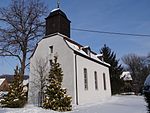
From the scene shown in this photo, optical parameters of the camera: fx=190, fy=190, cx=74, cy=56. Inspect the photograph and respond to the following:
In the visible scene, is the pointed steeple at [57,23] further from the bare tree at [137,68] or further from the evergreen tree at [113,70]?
the bare tree at [137,68]

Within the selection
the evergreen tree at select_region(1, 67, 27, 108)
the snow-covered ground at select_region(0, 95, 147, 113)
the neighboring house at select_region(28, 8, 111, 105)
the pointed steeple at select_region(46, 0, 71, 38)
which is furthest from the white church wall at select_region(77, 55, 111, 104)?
the evergreen tree at select_region(1, 67, 27, 108)

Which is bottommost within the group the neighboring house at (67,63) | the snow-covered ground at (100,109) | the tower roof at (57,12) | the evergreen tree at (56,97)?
the snow-covered ground at (100,109)

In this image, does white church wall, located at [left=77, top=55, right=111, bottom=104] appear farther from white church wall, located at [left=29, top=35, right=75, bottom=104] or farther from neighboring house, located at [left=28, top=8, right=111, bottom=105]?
white church wall, located at [left=29, top=35, right=75, bottom=104]

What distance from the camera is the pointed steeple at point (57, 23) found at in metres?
23.8

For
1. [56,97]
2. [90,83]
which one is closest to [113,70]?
[90,83]

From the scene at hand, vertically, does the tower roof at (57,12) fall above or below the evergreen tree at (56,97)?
above

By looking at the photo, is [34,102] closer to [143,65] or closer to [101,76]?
[101,76]

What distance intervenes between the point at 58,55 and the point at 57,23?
14.2 ft

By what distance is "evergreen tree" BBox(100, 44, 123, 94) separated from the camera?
37.1 m

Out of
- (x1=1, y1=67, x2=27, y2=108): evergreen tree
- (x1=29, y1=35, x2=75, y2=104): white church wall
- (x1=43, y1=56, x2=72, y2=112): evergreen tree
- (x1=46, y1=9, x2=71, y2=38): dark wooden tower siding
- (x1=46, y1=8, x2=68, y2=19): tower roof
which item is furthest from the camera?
(x1=46, y1=8, x2=68, y2=19): tower roof

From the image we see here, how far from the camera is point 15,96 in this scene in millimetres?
18109

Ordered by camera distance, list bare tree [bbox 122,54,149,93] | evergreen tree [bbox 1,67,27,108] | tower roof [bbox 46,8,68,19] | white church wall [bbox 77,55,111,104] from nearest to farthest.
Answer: evergreen tree [bbox 1,67,27,108], white church wall [bbox 77,55,111,104], tower roof [bbox 46,8,68,19], bare tree [bbox 122,54,149,93]

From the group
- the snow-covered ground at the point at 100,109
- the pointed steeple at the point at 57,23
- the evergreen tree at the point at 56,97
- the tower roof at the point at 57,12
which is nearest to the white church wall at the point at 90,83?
the snow-covered ground at the point at 100,109

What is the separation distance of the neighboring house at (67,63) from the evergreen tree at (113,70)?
10830 mm
